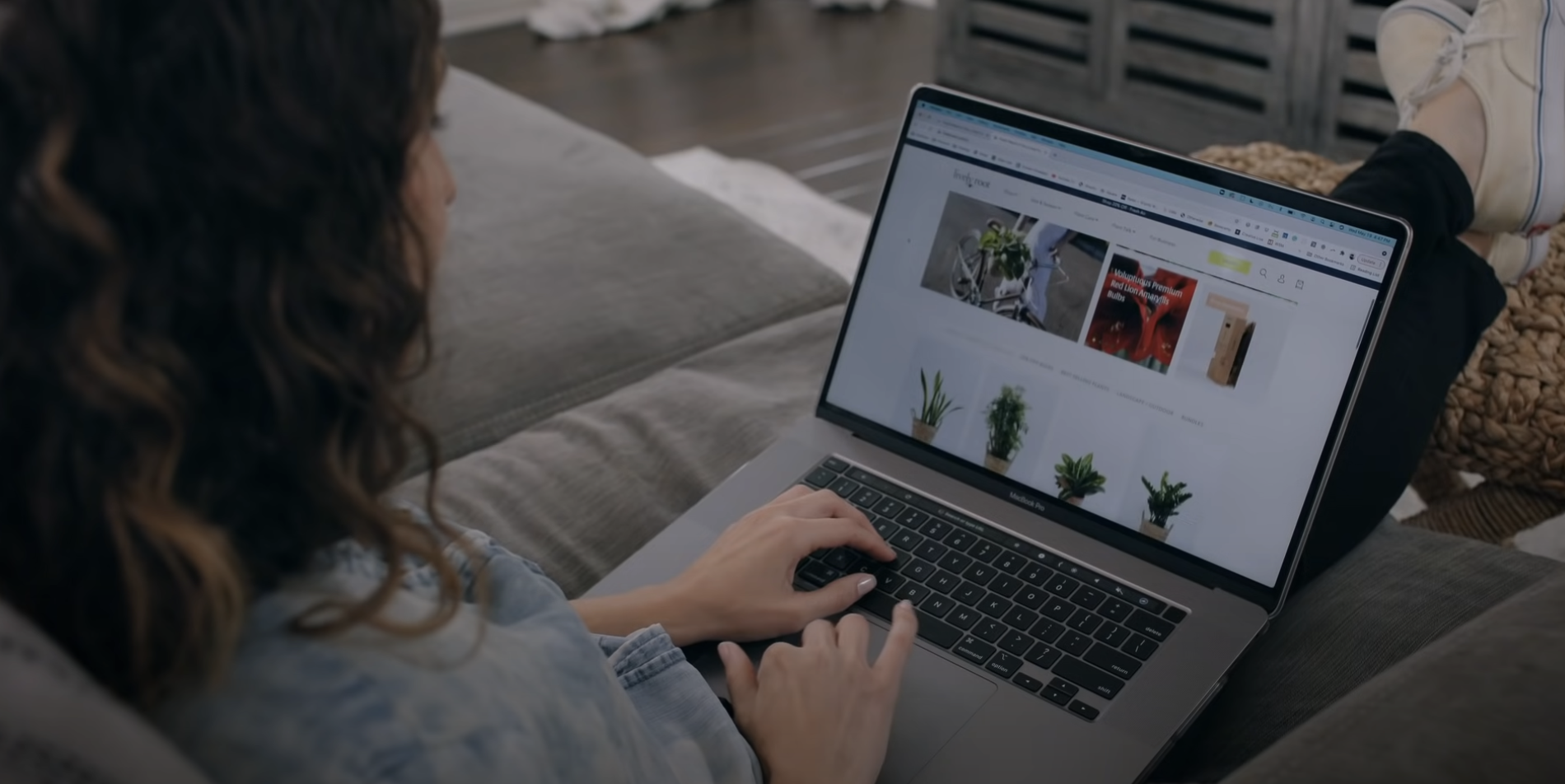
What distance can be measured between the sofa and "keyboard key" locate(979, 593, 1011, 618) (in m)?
0.13

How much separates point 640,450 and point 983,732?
0.45m

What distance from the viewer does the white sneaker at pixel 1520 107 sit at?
123 centimetres

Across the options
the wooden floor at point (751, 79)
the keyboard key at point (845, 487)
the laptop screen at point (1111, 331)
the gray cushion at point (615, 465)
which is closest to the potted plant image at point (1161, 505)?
the laptop screen at point (1111, 331)

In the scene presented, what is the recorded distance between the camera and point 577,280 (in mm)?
1437

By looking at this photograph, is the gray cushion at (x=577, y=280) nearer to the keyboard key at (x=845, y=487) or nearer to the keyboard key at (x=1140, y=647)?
the keyboard key at (x=845, y=487)

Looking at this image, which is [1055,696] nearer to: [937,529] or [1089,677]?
[1089,677]

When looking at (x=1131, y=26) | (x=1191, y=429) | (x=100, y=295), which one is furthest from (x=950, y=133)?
(x=1131, y=26)

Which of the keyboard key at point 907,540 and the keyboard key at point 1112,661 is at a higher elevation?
the keyboard key at point 1112,661

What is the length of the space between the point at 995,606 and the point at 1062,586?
5 centimetres

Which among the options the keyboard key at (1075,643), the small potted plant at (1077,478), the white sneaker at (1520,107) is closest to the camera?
the keyboard key at (1075,643)

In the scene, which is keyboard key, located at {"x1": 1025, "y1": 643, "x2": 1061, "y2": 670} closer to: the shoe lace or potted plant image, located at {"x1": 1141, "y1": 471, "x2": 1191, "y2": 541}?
potted plant image, located at {"x1": 1141, "y1": 471, "x2": 1191, "y2": 541}

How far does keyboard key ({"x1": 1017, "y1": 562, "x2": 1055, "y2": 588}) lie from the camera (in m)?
0.93

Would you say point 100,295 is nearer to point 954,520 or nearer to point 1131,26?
point 954,520

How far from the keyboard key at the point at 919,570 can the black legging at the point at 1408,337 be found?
0.26 meters
